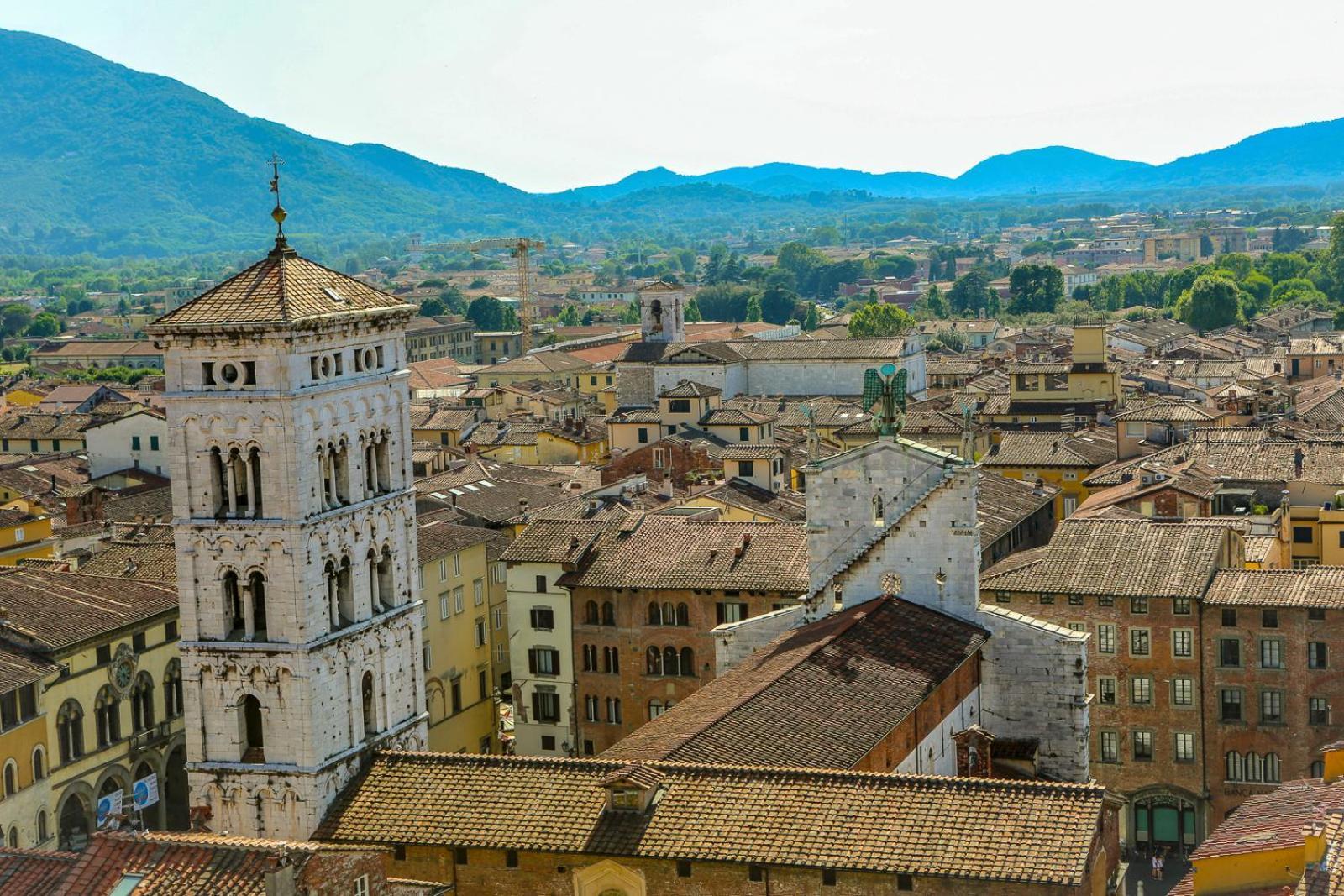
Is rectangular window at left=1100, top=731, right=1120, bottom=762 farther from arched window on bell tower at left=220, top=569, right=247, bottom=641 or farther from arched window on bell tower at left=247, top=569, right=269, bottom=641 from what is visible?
arched window on bell tower at left=220, top=569, right=247, bottom=641

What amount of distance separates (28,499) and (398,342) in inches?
1988

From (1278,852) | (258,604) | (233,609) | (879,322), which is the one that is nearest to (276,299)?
(258,604)

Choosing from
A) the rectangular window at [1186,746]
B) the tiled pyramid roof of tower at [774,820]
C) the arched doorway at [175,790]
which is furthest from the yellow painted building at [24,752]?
the rectangular window at [1186,746]

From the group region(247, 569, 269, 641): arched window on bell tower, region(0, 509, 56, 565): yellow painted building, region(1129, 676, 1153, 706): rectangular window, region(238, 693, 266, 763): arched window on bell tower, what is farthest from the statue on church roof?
region(0, 509, 56, 565): yellow painted building

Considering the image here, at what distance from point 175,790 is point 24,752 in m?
7.78

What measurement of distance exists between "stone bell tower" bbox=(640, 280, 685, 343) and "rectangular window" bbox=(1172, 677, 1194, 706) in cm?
8715

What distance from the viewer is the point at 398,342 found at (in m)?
36.8

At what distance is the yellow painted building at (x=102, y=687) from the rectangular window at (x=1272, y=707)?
95.6 feet

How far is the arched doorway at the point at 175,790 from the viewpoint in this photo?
5322cm

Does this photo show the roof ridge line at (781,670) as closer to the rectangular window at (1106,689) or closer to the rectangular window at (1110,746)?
the rectangular window at (1106,689)

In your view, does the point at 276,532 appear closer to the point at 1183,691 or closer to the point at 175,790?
the point at 175,790

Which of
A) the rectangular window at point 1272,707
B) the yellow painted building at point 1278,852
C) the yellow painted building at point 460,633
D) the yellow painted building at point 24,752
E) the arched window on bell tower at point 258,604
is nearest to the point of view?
the yellow painted building at point 1278,852

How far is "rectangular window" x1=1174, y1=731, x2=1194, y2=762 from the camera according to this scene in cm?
5603

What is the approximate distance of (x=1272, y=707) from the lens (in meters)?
55.0
